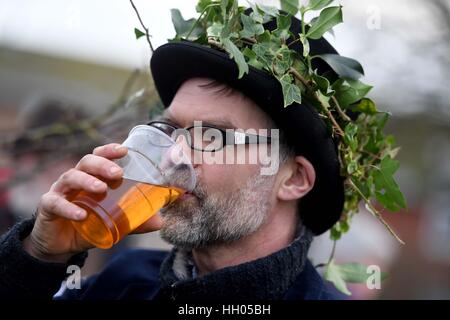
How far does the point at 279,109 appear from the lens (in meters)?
2.42

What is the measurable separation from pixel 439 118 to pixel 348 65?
23.4 ft

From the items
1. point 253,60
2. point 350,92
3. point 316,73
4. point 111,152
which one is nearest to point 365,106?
point 350,92

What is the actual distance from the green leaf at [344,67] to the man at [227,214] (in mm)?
67

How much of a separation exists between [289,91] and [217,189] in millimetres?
421

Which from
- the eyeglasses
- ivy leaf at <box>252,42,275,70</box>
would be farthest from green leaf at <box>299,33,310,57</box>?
the eyeglasses

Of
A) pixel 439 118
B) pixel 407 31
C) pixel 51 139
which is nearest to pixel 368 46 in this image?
pixel 407 31

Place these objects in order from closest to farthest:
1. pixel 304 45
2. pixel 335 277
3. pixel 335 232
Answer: pixel 304 45, pixel 335 277, pixel 335 232

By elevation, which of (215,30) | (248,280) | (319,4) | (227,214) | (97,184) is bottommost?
(248,280)

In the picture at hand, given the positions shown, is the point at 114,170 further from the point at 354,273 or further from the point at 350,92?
the point at 354,273

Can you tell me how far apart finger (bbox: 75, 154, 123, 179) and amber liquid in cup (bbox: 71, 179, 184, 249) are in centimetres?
4

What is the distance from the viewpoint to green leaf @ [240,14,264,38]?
2.32 meters

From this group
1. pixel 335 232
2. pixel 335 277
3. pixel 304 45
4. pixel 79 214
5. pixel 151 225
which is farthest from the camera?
pixel 335 232

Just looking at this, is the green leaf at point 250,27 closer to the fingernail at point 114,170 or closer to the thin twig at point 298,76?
the thin twig at point 298,76

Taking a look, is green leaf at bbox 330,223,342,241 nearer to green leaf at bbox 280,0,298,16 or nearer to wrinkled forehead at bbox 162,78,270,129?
wrinkled forehead at bbox 162,78,270,129
